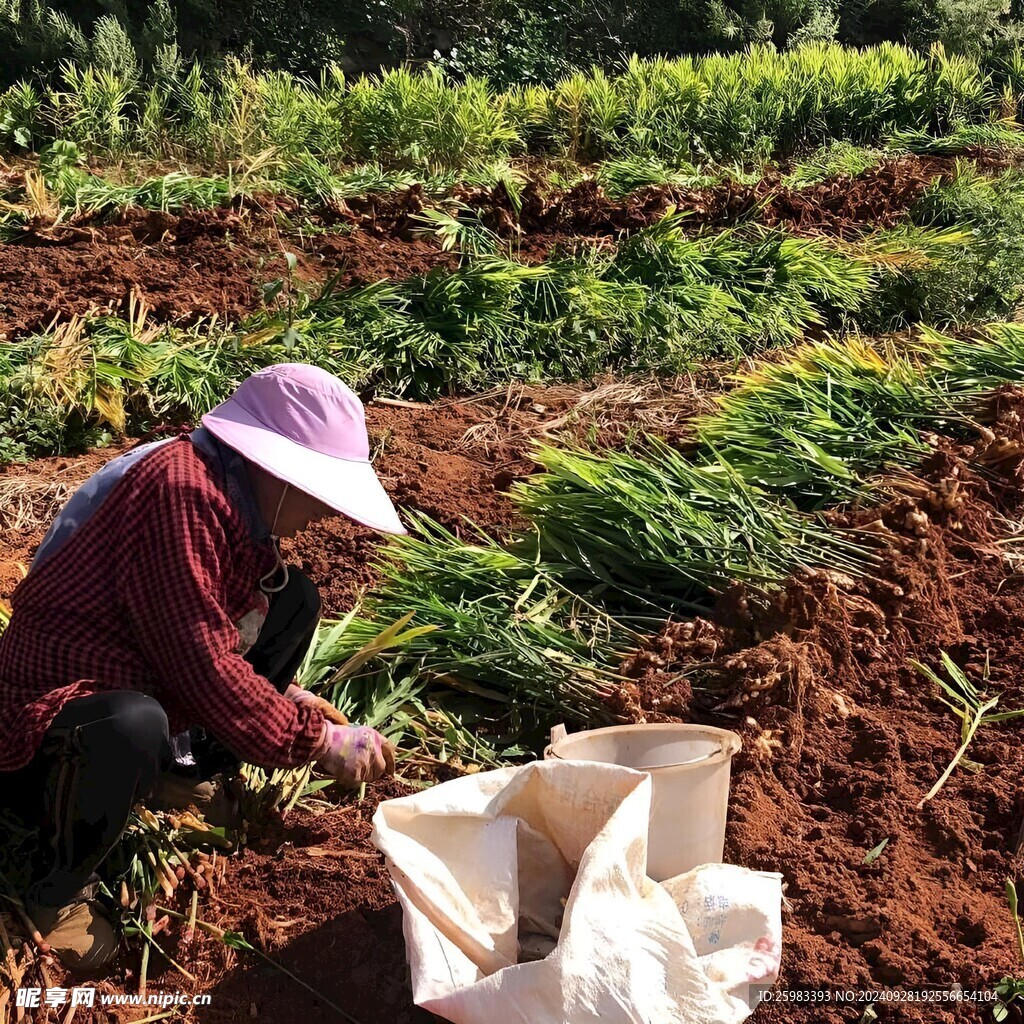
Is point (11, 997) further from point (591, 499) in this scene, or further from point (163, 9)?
point (163, 9)

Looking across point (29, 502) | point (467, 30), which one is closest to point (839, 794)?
point (29, 502)

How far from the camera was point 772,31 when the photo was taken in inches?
522

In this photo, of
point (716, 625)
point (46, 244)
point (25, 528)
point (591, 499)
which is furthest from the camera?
point (46, 244)

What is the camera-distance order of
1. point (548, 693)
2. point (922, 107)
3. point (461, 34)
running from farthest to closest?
point (461, 34) < point (922, 107) < point (548, 693)

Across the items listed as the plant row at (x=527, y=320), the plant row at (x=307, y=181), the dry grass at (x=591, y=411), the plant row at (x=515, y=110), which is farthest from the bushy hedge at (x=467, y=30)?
the dry grass at (x=591, y=411)

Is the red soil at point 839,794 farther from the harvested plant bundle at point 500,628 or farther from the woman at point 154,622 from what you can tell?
the woman at point 154,622

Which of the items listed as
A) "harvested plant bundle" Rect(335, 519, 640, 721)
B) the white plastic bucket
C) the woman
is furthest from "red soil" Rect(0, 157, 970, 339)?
the white plastic bucket

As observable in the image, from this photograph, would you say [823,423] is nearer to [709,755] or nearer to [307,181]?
[709,755]

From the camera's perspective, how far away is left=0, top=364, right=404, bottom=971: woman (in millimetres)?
1796

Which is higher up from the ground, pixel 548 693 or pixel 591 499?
pixel 591 499

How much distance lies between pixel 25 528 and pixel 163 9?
7212mm

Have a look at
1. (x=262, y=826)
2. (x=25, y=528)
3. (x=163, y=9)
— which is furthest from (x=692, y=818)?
(x=163, y=9)

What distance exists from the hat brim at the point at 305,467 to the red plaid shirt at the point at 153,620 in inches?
3.1

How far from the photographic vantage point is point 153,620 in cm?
181
